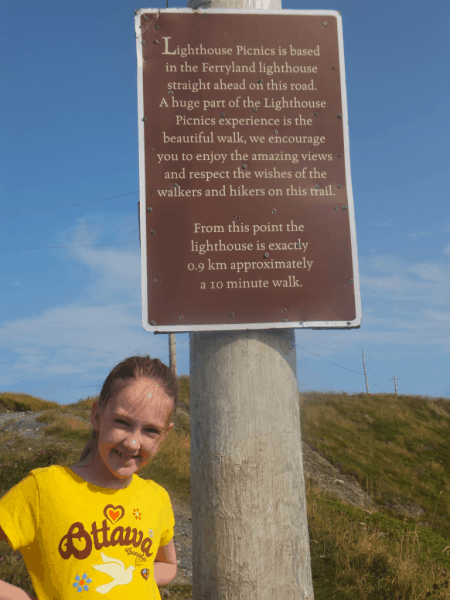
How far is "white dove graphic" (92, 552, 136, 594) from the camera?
1786 millimetres

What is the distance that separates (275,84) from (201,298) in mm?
1557

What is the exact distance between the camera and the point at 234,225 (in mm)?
2883

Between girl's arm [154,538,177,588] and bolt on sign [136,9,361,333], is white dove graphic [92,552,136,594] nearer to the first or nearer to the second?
girl's arm [154,538,177,588]

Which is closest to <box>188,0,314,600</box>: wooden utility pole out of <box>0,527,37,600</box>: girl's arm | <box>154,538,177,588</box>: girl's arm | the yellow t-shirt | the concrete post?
the concrete post

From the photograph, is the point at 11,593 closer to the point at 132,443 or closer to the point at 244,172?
the point at 132,443

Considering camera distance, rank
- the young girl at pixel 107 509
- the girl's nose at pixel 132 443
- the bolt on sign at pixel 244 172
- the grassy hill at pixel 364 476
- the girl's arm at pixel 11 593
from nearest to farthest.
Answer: the girl's arm at pixel 11 593 → the young girl at pixel 107 509 → the girl's nose at pixel 132 443 → the bolt on sign at pixel 244 172 → the grassy hill at pixel 364 476

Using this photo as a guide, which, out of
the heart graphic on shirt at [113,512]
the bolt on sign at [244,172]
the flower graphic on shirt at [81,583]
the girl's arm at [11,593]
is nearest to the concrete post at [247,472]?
the bolt on sign at [244,172]

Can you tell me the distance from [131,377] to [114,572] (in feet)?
2.51

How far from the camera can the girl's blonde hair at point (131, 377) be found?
2.00 metres

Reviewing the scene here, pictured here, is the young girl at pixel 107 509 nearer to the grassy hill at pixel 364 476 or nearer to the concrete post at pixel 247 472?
the concrete post at pixel 247 472

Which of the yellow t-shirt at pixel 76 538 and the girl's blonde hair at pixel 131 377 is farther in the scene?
the girl's blonde hair at pixel 131 377

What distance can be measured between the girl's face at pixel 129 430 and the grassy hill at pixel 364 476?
176 cm

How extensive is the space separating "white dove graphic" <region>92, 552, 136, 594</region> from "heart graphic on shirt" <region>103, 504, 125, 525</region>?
0.13 m

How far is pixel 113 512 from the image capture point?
190 centimetres
